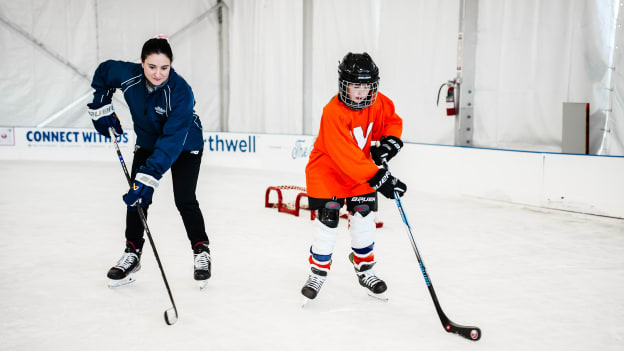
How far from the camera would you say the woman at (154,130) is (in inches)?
88.0

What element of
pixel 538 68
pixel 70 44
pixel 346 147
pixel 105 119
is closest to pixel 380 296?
pixel 346 147

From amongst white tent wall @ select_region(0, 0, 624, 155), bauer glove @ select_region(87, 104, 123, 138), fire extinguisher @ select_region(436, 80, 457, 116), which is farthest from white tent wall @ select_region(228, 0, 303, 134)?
bauer glove @ select_region(87, 104, 123, 138)

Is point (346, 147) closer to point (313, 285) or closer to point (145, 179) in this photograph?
point (313, 285)

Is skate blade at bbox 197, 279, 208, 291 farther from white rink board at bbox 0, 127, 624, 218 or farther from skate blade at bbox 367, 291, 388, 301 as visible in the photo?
white rink board at bbox 0, 127, 624, 218

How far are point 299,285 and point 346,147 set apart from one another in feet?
2.76

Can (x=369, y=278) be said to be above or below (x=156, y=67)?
below

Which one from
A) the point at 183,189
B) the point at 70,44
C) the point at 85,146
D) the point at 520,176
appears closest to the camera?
the point at 183,189

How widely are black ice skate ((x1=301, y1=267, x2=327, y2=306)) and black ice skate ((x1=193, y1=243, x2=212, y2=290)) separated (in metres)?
0.52

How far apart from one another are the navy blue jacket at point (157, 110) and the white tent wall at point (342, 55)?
3.76m

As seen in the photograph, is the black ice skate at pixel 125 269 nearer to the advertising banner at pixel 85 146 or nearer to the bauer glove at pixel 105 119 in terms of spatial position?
the bauer glove at pixel 105 119

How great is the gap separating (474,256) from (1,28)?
890cm

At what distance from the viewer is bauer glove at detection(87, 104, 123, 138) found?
2502 mm

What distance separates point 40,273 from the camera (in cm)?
274

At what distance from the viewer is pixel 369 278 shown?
242 centimetres
